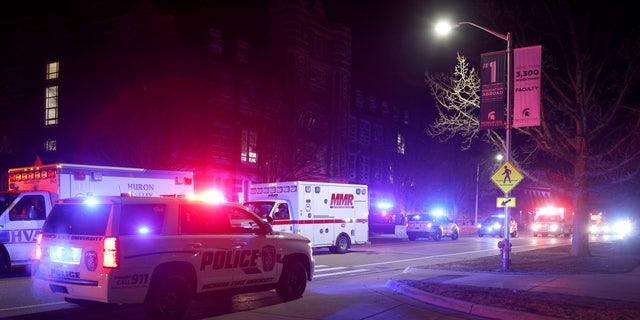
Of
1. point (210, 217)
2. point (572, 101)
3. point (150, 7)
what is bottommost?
point (210, 217)

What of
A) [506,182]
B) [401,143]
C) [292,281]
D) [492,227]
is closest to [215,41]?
[492,227]

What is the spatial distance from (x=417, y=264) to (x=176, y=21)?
79.6ft

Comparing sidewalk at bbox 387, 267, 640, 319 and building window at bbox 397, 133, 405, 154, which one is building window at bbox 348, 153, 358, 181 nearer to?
building window at bbox 397, 133, 405, 154

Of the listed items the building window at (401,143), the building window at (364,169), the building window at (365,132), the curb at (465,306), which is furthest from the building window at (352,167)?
the curb at (465,306)

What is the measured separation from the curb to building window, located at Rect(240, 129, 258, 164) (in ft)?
92.0

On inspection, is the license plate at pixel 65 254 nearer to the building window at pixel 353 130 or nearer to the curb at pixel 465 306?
the curb at pixel 465 306

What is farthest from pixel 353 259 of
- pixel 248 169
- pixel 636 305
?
pixel 248 169

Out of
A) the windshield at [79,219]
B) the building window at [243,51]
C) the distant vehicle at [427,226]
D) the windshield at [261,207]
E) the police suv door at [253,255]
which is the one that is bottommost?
the distant vehicle at [427,226]

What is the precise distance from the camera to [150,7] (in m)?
34.3

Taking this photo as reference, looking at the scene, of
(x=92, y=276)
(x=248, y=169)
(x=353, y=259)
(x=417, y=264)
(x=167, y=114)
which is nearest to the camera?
(x=92, y=276)

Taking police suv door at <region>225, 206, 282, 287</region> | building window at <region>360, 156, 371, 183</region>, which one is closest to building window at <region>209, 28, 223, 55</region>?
building window at <region>360, 156, 371, 183</region>

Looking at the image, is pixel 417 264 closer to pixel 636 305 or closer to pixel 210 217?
pixel 636 305

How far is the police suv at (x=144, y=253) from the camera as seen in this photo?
25.7ft

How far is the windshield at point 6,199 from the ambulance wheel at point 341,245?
38.8 ft
